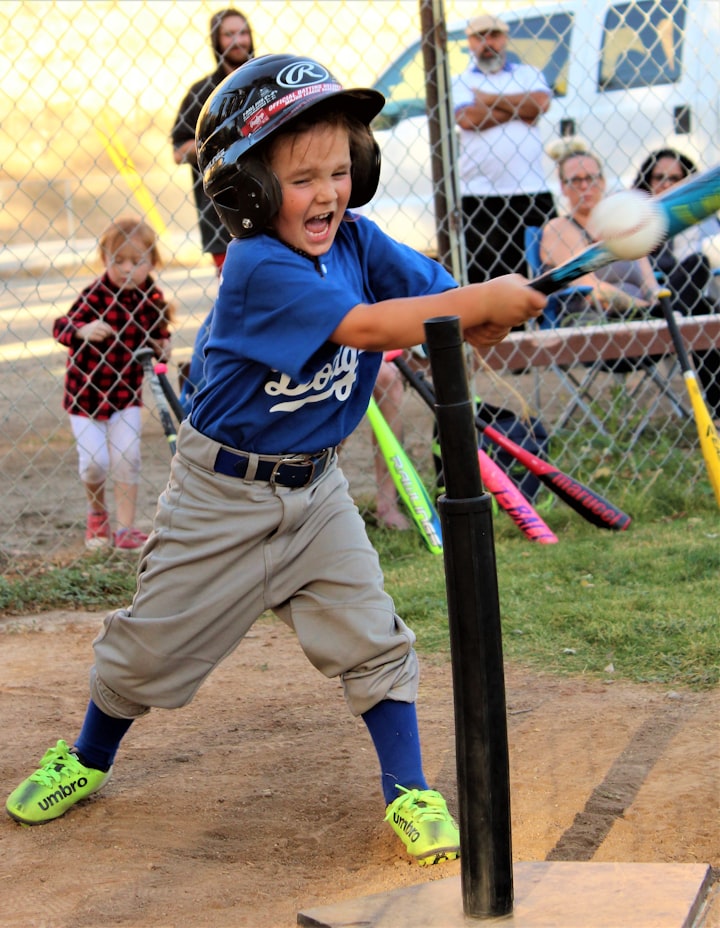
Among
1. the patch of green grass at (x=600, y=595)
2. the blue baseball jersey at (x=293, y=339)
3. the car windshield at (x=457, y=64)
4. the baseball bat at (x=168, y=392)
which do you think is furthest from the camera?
the car windshield at (x=457, y=64)

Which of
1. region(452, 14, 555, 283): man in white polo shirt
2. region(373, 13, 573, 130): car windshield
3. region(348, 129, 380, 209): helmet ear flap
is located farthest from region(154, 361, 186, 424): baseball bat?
region(373, 13, 573, 130): car windshield

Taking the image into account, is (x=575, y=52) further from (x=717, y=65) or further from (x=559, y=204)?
(x=559, y=204)

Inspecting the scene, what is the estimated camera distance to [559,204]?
6441 mm

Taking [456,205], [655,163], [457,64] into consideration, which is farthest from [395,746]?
[457,64]

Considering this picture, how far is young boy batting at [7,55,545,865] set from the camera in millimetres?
2225

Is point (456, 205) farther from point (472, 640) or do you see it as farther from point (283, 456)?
point (472, 640)

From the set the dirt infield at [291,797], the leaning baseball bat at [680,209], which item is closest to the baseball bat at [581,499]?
the dirt infield at [291,797]

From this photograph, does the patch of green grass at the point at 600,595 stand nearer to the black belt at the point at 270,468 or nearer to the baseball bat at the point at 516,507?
the baseball bat at the point at 516,507

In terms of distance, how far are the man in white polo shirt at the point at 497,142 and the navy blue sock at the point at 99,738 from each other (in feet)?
11.8

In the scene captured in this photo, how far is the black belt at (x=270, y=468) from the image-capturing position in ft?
8.00

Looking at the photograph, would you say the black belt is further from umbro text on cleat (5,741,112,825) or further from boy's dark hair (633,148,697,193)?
boy's dark hair (633,148,697,193)

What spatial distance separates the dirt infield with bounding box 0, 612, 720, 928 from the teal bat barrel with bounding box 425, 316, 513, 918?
38 centimetres

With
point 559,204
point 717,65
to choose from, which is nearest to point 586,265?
point 559,204

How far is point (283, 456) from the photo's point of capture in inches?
96.1
